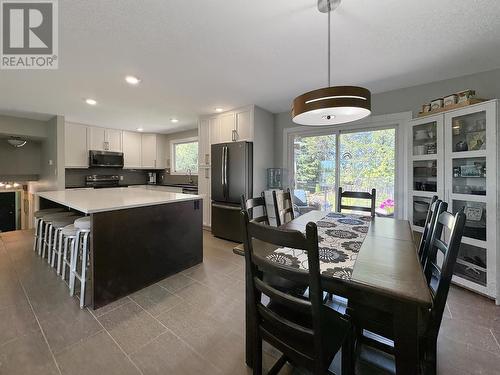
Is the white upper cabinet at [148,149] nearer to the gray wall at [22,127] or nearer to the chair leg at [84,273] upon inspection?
the gray wall at [22,127]

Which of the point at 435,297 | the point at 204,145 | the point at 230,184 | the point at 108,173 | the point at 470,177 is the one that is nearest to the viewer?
the point at 435,297

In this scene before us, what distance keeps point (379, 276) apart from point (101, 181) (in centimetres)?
621

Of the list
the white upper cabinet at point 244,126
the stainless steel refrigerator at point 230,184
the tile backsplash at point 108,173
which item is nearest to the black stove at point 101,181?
the tile backsplash at point 108,173

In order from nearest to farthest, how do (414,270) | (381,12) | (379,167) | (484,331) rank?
(414,270) → (381,12) → (484,331) → (379,167)

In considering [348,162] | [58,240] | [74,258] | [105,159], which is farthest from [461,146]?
[105,159]

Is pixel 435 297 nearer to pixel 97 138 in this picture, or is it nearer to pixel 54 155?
pixel 54 155

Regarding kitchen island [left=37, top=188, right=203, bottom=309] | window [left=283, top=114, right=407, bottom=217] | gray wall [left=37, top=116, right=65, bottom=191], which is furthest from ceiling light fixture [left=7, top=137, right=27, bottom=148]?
window [left=283, top=114, right=407, bottom=217]

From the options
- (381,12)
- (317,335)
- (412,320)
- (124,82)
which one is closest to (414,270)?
(412,320)

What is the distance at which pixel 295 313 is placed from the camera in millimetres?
1220

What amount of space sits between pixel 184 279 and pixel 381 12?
118 inches

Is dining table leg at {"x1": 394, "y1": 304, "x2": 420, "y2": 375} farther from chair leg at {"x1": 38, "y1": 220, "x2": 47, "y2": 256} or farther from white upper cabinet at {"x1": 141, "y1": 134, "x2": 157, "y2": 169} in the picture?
white upper cabinet at {"x1": 141, "y1": 134, "x2": 157, "y2": 169}

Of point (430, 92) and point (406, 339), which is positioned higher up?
point (430, 92)

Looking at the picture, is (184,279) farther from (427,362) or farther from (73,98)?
(73,98)

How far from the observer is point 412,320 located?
0.91 meters
